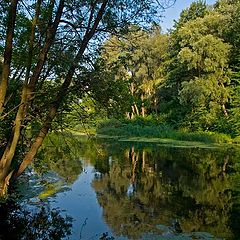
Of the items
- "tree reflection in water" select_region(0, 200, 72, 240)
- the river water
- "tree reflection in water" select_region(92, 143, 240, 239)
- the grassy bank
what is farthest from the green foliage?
"tree reflection in water" select_region(0, 200, 72, 240)

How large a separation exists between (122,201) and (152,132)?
24.0 metres

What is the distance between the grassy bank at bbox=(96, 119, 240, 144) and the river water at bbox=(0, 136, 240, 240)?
1129 cm

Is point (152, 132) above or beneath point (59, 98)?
beneath

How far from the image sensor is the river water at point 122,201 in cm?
848

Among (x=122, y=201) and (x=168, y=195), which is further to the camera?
(x=168, y=195)

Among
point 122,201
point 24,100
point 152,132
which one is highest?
point 24,100

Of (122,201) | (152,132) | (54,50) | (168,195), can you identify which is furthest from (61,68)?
(152,132)

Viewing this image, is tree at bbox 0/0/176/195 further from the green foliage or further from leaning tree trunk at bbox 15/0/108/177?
the green foliage

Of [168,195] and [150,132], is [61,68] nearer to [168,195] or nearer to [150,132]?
[168,195]

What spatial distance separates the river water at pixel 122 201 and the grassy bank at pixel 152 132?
Result: 37.0 ft

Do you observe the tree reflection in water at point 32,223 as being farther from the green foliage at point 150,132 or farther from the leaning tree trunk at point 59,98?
the green foliage at point 150,132

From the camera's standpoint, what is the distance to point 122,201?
1144 cm

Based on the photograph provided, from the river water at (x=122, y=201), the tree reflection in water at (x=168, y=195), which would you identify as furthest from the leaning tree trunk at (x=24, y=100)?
the tree reflection in water at (x=168, y=195)

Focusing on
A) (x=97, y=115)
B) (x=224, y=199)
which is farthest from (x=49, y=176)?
(x=97, y=115)
